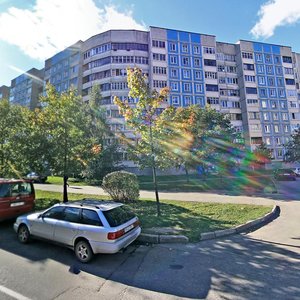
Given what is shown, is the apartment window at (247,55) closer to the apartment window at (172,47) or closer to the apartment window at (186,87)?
the apartment window at (186,87)

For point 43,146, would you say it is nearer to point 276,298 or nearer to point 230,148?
point 276,298

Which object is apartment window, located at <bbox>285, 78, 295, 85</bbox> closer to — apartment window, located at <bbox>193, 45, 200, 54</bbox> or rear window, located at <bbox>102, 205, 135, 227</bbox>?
apartment window, located at <bbox>193, 45, 200, 54</bbox>

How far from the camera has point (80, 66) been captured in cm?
5016

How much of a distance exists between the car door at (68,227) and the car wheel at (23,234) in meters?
1.30

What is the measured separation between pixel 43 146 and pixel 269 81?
56.7m

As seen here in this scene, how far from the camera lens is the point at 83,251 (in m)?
5.90

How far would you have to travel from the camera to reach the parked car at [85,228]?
5.73 m

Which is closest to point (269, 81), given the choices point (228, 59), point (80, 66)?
point (228, 59)

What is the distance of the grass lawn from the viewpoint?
27.7 feet

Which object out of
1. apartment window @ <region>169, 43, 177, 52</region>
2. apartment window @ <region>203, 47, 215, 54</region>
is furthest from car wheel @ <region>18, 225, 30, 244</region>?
apartment window @ <region>203, 47, 215, 54</region>

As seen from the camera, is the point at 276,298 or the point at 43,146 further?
the point at 43,146

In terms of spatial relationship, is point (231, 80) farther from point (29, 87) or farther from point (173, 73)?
point (29, 87)

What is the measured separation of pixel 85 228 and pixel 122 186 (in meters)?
7.01

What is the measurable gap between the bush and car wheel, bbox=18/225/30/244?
609 cm
